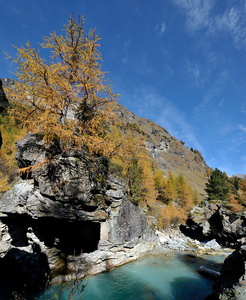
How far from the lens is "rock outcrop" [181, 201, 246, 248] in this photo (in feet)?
84.9

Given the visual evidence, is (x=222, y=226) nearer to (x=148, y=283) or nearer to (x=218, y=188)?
(x=218, y=188)

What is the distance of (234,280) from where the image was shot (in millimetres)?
7445

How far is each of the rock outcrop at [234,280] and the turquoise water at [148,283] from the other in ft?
13.5

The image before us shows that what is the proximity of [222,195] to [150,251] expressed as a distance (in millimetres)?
36447

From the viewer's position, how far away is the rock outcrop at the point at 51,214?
11.1 meters

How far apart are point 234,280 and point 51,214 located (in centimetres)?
1161

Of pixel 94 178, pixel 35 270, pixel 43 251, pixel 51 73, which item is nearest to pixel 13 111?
pixel 51 73

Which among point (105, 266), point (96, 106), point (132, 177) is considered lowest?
point (105, 266)

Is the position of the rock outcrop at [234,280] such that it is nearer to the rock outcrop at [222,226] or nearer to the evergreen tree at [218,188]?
the rock outcrop at [222,226]

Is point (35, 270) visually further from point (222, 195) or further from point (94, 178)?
point (222, 195)

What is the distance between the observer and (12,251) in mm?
11602

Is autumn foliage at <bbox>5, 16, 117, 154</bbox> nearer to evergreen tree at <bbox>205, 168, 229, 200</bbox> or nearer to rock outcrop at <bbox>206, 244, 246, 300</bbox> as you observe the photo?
rock outcrop at <bbox>206, 244, 246, 300</bbox>

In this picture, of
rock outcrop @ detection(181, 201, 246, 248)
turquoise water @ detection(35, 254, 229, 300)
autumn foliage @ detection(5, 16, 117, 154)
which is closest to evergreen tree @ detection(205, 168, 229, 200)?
rock outcrop @ detection(181, 201, 246, 248)

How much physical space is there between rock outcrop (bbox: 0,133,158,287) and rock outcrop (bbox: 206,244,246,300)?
8.37 m
